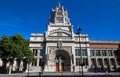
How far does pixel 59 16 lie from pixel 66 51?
1777cm

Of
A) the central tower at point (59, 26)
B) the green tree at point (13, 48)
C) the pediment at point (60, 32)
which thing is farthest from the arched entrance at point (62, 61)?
the green tree at point (13, 48)

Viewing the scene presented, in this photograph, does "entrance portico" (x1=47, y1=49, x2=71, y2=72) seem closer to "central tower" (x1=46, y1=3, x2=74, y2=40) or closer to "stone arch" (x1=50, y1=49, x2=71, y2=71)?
"stone arch" (x1=50, y1=49, x2=71, y2=71)

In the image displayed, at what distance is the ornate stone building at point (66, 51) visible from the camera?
171 feet

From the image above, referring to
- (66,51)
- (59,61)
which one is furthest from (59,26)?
(59,61)

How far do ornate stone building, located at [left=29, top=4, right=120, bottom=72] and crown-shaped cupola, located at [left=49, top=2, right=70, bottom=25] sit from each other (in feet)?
9.86

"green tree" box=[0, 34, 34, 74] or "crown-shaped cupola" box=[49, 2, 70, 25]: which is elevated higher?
"crown-shaped cupola" box=[49, 2, 70, 25]

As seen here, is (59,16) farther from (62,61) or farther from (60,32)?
(62,61)

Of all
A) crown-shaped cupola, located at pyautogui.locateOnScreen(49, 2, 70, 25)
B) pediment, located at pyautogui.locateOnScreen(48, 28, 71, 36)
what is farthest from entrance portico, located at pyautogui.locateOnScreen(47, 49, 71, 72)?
crown-shaped cupola, located at pyautogui.locateOnScreen(49, 2, 70, 25)

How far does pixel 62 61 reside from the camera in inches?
2122

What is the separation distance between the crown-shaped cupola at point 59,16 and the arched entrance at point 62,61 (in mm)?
13884

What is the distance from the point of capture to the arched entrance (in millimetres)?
52584

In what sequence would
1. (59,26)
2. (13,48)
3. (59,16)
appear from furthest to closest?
(59,16) < (59,26) < (13,48)

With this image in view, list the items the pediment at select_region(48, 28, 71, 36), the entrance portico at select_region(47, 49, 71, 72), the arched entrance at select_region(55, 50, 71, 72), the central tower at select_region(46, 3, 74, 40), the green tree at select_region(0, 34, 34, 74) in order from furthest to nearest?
the pediment at select_region(48, 28, 71, 36)
the central tower at select_region(46, 3, 74, 40)
the arched entrance at select_region(55, 50, 71, 72)
the entrance portico at select_region(47, 49, 71, 72)
the green tree at select_region(0, 34, 34, 74)

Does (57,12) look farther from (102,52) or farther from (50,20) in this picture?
(102,52)
